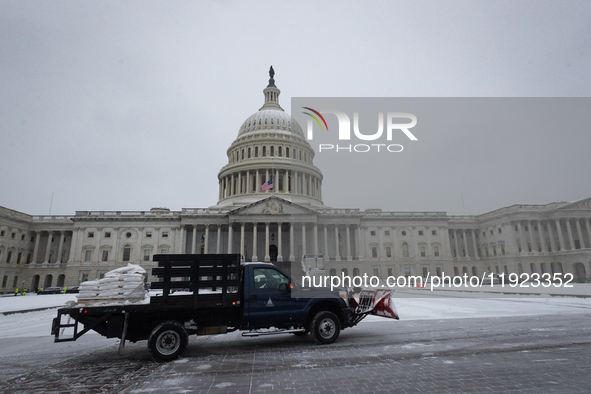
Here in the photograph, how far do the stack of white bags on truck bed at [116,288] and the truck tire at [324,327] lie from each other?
5195 mm

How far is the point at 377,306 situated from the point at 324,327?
2.34 meters

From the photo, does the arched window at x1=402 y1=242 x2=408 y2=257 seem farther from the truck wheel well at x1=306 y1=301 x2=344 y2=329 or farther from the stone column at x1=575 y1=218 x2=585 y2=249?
the truck wheel well at x1=306 y1=301 x2=344 y2=329

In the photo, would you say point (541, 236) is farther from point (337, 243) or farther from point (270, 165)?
point (270, 165)

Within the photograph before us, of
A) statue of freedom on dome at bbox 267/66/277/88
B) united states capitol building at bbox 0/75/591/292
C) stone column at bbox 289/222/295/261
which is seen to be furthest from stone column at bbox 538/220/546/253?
statue of freedom on dome at bbox 267/66/277/88

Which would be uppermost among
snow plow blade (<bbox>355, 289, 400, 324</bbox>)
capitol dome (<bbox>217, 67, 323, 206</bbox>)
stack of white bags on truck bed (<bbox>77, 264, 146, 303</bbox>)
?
Result: capitol dome (<bbox>217, 67, 323, 206</bbox>)

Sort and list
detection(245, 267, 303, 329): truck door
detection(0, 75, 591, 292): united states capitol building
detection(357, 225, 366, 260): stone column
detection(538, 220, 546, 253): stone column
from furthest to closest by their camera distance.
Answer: detection(357, 225, 366, 260): stone column < detection(538, 220, 546, 253): stone column < detection(0, 75, 591, 292): united states capitol building < detection(245, 267, 303, 329): truck door

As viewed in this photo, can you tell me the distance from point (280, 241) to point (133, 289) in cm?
5052

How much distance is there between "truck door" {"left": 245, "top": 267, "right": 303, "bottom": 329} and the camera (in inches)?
389

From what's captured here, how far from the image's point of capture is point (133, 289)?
31.2ft

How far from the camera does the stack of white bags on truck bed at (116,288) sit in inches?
359

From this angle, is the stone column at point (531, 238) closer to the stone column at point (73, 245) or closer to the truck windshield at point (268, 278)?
the truck windshield at point (268, 278)

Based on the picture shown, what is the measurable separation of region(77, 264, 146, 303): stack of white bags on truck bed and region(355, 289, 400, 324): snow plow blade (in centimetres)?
701

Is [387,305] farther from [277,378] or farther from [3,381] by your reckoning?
[3,381]

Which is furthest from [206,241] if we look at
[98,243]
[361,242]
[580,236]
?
[580,236]
